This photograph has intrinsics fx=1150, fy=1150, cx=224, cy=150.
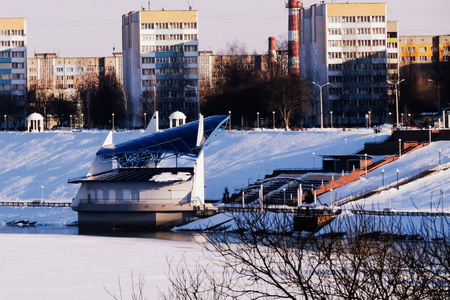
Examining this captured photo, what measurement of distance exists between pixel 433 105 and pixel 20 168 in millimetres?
54072

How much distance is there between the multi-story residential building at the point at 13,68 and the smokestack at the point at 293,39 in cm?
3411

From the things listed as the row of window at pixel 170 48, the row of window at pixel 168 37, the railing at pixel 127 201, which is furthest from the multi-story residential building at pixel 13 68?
the railing at pixel 127 201

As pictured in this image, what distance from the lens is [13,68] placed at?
13788cm

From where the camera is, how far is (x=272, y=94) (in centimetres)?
11156

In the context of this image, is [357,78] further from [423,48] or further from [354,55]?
[423,48]

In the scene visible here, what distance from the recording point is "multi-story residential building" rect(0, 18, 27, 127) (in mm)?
135625

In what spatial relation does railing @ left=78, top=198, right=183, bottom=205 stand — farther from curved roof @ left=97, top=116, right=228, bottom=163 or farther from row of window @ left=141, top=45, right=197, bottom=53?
row of window @ left=141, top=45, right=197, bottom=53

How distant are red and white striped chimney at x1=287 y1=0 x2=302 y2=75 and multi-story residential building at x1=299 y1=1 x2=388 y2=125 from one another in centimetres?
510

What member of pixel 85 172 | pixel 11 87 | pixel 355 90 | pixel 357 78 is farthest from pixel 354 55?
pixel 85 172

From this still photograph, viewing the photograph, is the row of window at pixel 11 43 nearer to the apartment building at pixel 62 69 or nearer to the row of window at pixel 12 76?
the row of window at pixel 12 76

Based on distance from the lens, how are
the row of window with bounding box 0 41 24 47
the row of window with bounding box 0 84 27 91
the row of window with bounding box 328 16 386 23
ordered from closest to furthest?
the row of window with bounding box 328 16 386 23
the row of window with bounding box 0 41 24 47
the row of window with bounding box 0 84 27 91

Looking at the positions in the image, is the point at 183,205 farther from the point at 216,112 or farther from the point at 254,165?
the point at 216,112

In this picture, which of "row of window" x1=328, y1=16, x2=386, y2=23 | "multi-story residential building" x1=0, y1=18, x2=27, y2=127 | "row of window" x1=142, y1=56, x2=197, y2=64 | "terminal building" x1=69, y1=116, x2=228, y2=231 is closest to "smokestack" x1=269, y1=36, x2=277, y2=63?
"row of window" x1=142, y1=56, x2=197, y2=64

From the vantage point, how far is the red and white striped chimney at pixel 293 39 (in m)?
119
